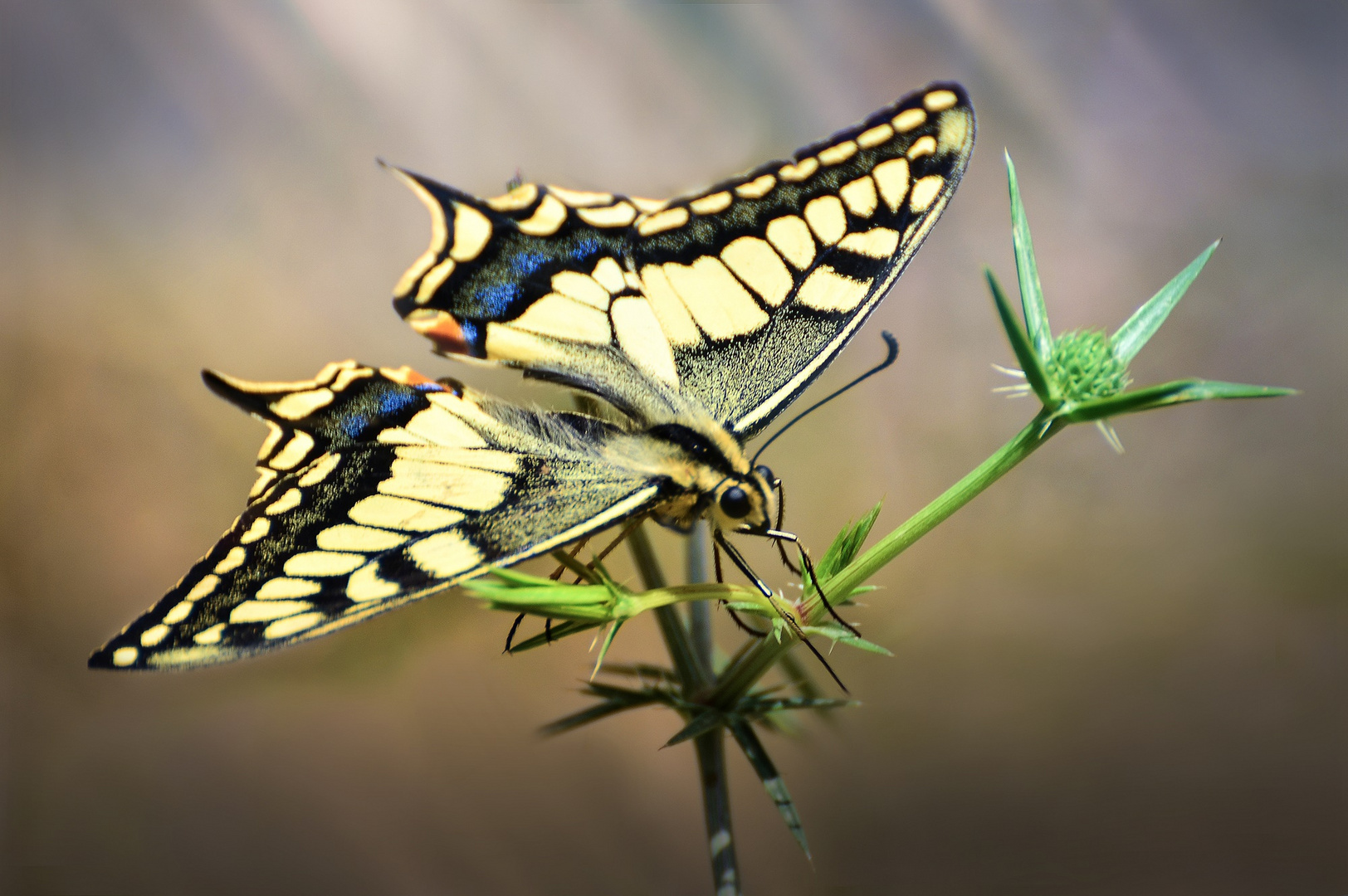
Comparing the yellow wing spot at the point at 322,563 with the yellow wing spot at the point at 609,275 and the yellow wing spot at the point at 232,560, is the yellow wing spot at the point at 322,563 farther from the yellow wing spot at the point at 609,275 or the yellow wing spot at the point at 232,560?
the yellow wing spot at the point at 609,275

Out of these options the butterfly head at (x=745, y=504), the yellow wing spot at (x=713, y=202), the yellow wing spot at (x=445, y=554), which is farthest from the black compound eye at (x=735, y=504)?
the yellow wing spot at (x=713, y=202)

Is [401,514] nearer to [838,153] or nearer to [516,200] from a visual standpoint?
[516,200]

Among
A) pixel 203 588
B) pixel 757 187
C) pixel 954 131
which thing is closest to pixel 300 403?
pixel 203 588

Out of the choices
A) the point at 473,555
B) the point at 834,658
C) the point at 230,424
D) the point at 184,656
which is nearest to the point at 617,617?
the point at 473,555

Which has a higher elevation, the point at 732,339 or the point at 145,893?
the point at 732,339

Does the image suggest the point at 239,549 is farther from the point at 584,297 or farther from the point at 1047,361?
the point at 1047,361

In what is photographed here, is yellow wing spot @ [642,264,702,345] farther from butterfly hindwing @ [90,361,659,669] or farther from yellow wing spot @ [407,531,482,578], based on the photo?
yellow wing spot @ [407,531,482,578]

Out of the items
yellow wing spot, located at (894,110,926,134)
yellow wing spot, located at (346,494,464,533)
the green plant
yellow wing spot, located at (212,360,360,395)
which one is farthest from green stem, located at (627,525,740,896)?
yellow wing spot, located at (894,110,926,134)
